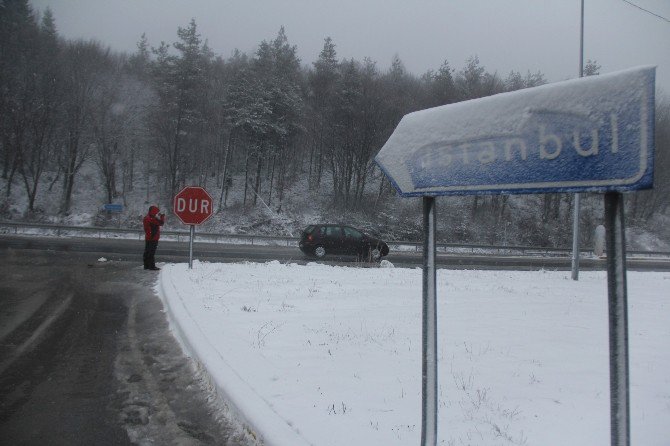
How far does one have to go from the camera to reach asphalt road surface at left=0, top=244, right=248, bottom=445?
128 inches

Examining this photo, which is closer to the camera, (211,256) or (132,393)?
(132,393)

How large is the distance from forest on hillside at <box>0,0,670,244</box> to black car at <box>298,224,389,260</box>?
57.3ft

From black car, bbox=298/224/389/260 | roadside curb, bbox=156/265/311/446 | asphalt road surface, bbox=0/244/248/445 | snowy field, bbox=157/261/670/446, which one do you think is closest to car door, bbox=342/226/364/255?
black car, bbox=298/224/389/260

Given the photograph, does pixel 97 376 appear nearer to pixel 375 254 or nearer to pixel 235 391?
pixel 235 391

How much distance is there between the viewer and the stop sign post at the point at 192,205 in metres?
11.1

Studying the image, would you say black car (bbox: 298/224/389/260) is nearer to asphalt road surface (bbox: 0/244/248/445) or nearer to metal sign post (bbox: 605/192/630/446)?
asphalt road surface (bbox: 0/244/248/445)

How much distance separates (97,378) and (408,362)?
3209 millimetres

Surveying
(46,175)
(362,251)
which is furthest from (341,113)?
(46,175)

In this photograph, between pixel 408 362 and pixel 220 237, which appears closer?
pixel 408 362

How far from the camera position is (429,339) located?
90.9 inches

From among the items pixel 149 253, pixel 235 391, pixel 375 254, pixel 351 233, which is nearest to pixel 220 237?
pixel 351 233

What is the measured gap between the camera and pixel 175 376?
173 inches

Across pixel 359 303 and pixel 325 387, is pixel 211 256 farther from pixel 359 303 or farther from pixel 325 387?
pixel 325 387

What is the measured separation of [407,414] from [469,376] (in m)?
1.17
